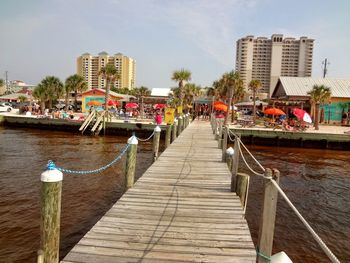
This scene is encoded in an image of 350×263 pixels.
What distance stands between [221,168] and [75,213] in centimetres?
458

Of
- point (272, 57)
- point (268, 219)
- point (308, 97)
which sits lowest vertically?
point (268, 219)

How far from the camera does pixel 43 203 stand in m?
4.21

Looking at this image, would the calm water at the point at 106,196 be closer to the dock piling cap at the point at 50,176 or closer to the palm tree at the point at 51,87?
the dock piling cap at the point at 50,176

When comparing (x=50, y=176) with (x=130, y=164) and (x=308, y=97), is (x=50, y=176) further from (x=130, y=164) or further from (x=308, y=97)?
(x=308, y=97)

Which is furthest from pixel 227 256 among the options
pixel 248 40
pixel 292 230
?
pixel 248 40

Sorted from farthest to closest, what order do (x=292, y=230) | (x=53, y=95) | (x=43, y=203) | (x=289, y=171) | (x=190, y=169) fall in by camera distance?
(x=53, y=95)
(x=289, y=171)
(x=190, y=169)
(x=292, y=230)
(x=43, y=203)

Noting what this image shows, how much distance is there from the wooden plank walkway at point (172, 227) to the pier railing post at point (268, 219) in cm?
62

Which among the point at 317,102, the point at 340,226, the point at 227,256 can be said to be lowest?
the point at 340,226

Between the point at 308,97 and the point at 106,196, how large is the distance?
106ft

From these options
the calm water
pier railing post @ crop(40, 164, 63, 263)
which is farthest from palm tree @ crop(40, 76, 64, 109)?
pier railing post @ crop(40, 164, 63, 263)

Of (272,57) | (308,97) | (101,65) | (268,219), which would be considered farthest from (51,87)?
(272,57)

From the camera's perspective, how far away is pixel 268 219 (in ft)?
12.1

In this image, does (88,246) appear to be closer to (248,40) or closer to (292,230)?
(292,230)

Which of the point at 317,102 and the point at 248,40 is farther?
the point at 248,40
